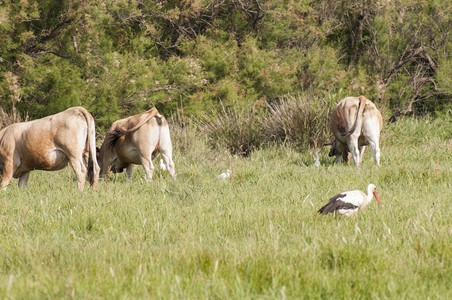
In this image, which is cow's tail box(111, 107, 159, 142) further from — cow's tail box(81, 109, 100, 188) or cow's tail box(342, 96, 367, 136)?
cow's tail box(342, 96, 367, 136)

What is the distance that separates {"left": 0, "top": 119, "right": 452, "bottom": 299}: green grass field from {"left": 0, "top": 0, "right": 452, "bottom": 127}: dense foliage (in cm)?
967

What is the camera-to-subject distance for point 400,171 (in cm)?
802

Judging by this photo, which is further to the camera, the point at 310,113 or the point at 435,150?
the point at 310,113

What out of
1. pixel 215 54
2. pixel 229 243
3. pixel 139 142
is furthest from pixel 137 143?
pixel 215 54

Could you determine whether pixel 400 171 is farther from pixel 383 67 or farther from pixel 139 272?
pixel 383 67

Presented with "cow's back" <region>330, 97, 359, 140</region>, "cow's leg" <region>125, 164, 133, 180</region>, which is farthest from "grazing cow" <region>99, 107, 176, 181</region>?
"cow's back" <region>330, 97, 359, 140</region>

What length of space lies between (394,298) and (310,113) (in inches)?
445

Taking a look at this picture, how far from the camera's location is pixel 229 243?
4.13 meters

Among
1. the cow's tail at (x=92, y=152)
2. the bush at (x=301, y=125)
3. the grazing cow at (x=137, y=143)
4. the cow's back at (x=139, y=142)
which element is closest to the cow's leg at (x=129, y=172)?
the grazing cow at (x=137, y=143)

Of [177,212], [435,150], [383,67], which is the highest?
[177,212]

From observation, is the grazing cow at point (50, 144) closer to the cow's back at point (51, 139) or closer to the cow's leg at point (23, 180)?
the cow's back at point (51, 139)

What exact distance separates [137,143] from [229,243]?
19.3ft

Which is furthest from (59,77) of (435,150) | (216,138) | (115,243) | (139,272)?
(139,272)

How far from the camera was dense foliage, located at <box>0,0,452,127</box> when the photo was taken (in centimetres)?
1633
